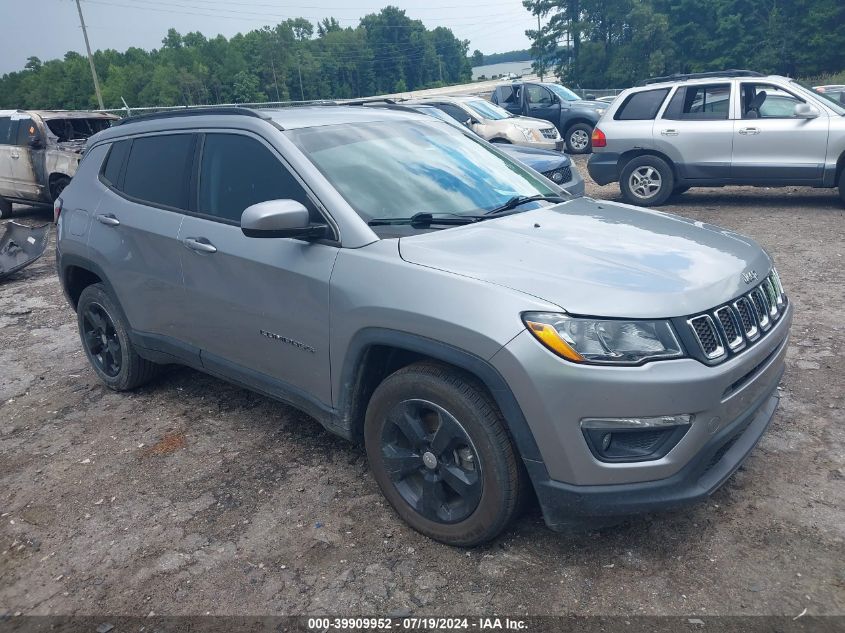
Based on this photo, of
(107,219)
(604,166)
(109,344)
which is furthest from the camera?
(604,166)

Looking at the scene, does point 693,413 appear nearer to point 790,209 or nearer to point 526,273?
point 526,273

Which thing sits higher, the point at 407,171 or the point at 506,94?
the point at 407,171

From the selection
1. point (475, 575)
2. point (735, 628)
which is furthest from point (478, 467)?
point (735, 628)

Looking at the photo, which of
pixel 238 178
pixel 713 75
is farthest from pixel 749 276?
pixel 713 75

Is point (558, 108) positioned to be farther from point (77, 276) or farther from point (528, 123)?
point (77, 276)

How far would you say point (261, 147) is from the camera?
3564 millimetres

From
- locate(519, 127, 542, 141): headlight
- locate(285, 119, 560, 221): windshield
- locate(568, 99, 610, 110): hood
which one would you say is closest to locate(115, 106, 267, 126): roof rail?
locate(285, 119, 560, 221): windshield

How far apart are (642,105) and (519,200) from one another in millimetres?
7703

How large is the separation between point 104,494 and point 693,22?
2405 inches

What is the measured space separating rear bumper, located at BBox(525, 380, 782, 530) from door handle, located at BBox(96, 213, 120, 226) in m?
3.07

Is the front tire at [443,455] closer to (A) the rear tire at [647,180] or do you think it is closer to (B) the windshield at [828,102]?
(A) the rear tire at [647,180]

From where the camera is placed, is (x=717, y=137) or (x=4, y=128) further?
(x=4, y=128)

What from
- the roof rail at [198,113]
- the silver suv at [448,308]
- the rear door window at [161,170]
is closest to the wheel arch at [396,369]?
the silver suv at [448,308]

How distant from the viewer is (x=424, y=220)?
10.7 ft
